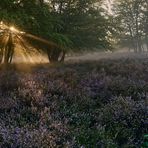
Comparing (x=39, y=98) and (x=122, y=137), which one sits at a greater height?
(x=39, y=98)

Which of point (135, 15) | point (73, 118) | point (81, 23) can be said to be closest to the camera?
point (73, 118)

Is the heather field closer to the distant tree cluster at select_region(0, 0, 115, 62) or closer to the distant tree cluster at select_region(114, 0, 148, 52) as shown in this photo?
the distant tree cluster at select_region(0, 0, 115, 62)

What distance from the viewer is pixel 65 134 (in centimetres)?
423

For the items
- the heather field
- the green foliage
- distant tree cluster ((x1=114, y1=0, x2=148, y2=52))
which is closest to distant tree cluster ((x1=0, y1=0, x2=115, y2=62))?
the green foliage

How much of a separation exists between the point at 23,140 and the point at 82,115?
1603mm

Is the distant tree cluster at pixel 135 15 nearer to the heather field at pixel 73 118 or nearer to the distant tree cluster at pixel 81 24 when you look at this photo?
the distant tree cluster at pixel 81 24

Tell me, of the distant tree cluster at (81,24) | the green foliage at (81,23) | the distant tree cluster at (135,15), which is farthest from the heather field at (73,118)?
the distant tree cluster at (135,15)

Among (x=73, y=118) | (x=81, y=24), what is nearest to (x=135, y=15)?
(x=81, y=24)

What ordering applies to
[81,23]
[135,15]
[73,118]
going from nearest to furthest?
1. [73,118]
2. [81,23]
3. [135,15]

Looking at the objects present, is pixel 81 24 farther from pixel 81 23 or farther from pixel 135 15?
pixel 135 15

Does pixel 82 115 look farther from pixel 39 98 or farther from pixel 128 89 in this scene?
pixel 128 89

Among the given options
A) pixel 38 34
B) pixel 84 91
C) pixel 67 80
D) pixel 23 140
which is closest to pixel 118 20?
pixel 38 34

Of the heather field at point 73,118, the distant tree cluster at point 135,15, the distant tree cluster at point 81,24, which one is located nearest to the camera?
the heather field at point 73,118

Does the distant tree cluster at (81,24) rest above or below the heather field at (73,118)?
above
